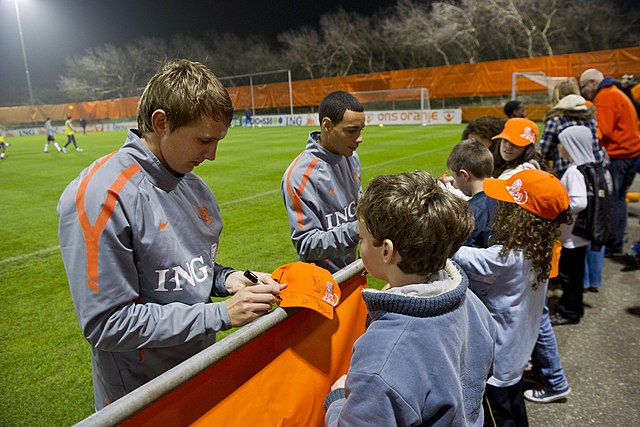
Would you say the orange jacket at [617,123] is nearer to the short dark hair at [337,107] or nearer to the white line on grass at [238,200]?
the short dark hair at [337,107]

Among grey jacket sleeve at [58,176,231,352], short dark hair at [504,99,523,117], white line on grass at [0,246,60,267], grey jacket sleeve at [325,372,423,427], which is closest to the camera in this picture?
grey jacket sleeve at [325,372,423,427]

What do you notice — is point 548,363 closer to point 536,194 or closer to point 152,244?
point 536,194

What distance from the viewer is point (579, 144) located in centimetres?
463

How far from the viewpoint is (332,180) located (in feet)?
9.60

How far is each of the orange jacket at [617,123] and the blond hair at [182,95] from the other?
19.5 ft

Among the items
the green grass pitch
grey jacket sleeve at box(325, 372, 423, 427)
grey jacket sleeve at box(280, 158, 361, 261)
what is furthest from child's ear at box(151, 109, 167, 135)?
the green grass pitch

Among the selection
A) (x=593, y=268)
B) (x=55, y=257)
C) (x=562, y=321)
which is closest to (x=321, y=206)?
(x=562, y=321)

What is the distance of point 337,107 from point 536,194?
4.29ft

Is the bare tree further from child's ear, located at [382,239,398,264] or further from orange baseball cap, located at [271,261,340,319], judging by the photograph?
child's ear, located at [382,239,398,264]

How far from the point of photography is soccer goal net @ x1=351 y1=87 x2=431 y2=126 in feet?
105

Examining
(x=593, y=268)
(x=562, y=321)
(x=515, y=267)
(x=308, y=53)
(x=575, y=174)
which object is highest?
(x=308, y=53)

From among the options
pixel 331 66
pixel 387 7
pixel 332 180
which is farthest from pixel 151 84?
pixel 387 7

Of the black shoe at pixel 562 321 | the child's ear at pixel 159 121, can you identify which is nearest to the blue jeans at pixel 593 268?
the black shoe at pixel 562 321

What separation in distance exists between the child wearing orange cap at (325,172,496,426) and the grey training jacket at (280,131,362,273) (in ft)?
3.91
